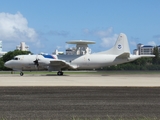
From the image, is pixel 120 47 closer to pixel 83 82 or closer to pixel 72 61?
pixel 72 61

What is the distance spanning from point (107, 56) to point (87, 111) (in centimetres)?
4269

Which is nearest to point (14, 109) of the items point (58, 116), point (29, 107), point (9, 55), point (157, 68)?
point (29, 107)

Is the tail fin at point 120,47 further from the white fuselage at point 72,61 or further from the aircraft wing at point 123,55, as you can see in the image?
the aircraft wing at point 123,55

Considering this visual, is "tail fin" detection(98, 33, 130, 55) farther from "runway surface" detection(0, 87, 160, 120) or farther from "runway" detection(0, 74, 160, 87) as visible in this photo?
"runway surface" detection(0, 87, 160, 120)

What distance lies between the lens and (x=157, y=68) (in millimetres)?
68750

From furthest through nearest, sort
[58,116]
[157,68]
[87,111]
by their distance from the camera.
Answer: [157,68], [87,111], [58,116]

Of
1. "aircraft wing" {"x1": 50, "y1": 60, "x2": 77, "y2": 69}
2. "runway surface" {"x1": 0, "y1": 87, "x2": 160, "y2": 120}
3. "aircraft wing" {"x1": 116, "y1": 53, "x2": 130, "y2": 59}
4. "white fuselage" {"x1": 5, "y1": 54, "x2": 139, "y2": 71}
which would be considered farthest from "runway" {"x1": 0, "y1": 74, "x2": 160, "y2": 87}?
"white fuselage" {"x1": 5, "y1": 54, "x2": 139, "y2": 71}

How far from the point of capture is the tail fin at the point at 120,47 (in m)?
A: 57.0

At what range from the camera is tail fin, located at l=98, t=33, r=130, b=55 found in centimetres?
5700

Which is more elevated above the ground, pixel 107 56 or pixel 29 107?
pixel 107 56

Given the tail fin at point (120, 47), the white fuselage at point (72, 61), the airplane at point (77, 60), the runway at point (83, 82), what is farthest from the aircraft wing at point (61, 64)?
the runway at point (83, 82)

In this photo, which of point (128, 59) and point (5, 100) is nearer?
point (5, 100)

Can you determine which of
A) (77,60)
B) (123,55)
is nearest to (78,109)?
(123,55)

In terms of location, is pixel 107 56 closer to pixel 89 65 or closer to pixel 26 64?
pixel 89 65
